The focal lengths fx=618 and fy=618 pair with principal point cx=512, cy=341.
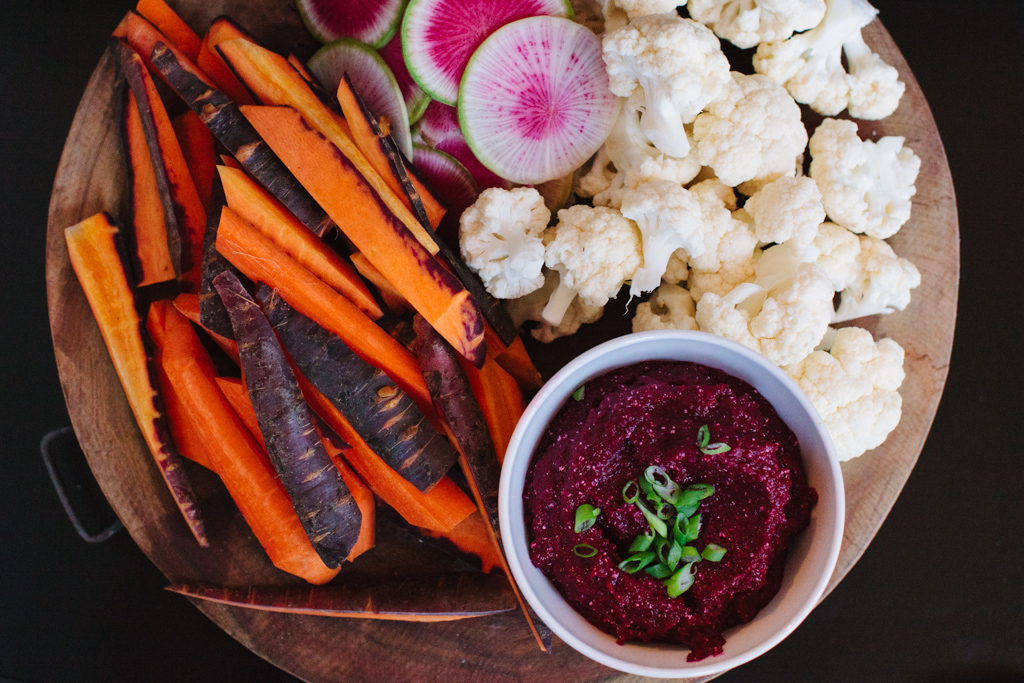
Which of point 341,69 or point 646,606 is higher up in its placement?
point 341,69

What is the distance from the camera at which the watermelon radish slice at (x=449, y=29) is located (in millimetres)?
1535

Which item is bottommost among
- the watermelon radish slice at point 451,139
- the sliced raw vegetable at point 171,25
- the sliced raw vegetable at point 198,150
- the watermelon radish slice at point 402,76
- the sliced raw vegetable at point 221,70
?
the watermelon radish slice at point 451,139

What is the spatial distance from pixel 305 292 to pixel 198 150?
541mm

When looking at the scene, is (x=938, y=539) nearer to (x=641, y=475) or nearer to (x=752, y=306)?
(x=752, y=306)

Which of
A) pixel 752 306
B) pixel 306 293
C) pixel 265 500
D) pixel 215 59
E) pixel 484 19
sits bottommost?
pixel 752 306

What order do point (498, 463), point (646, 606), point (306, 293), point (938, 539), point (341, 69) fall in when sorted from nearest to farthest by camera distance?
point (646, 606) → point (306, 293) → point (498, 463) → point (341, 69) → point (938, 539)

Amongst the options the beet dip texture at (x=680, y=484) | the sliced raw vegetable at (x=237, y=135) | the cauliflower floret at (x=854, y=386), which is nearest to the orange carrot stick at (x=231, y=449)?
the sliced raw vegetable at (x=237, y=135)

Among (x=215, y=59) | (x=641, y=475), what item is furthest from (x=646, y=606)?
(x=215, y=59)

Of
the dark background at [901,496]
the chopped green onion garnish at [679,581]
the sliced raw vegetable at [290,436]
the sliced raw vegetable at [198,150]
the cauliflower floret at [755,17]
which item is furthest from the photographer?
the dark background at [901,496]

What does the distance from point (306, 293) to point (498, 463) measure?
0.61 meters

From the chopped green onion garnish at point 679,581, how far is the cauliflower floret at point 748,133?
923mm

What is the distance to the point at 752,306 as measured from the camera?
5.04 ft

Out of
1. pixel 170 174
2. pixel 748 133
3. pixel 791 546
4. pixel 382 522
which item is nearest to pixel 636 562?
pixel 791 546

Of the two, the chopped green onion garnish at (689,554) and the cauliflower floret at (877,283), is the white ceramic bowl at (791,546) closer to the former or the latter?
the chopped green onion garnish at (689,554)
